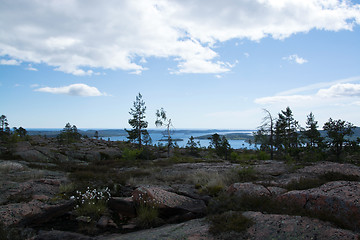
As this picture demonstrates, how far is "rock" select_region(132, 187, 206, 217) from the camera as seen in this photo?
264 inches

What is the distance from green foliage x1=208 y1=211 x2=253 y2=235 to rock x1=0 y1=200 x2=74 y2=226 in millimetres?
4987

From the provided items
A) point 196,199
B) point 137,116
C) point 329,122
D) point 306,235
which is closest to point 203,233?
point 306,235

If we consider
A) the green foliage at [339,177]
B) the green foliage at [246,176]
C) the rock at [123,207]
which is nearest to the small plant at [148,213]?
the rock at [123,207]

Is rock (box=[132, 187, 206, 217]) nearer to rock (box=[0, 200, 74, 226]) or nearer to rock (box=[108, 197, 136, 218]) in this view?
rock (box=[108, 197, 136, 218])

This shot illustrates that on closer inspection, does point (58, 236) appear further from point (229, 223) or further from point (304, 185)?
point (304, 185)

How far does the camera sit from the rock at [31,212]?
580 centimetres

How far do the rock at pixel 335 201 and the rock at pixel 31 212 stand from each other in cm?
676

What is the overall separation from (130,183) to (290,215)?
7.62 metres

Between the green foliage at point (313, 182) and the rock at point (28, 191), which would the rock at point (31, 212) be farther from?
the green foliage at point (313, 182)

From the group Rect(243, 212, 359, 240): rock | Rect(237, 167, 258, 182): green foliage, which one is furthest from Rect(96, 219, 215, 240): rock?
Rect(237, 167, 258, 182): green foliage

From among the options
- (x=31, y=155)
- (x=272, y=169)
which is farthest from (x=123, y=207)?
(x=31, y=155)

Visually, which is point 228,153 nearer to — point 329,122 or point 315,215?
point 329,122

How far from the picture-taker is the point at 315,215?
15.1 feet

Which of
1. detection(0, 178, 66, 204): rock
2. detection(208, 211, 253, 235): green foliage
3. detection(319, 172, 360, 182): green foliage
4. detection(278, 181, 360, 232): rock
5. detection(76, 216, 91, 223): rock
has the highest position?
detection(278, 181, 360, 232): rock
